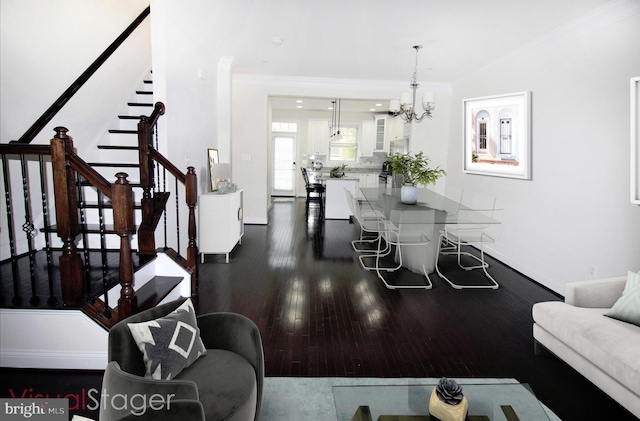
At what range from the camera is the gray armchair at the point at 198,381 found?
4.65ft

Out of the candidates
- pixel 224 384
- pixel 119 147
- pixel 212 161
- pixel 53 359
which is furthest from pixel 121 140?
pixel 224 384

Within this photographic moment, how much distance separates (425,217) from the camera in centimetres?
416

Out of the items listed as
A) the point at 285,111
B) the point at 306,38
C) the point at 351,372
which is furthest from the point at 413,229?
the point at 285,111

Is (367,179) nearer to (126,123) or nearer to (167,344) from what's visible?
(126,123)

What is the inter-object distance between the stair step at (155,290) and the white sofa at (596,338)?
2.84m

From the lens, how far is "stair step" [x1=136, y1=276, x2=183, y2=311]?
112 inches

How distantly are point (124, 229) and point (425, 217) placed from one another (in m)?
2.98

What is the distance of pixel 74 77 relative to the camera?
4.00 m

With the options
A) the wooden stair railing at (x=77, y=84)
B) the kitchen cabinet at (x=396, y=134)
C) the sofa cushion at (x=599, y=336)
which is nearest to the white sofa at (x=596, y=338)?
the sofa cushion at (x=599, y=336)

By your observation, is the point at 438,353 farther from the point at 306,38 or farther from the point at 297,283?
the point at 306,38

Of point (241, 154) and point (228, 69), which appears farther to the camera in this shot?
point (241, 154)

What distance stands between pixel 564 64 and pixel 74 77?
5.15 meters

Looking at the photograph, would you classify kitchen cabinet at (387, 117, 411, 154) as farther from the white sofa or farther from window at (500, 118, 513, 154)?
the white sofa

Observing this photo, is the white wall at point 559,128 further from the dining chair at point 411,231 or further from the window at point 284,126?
the window at point 284,126
